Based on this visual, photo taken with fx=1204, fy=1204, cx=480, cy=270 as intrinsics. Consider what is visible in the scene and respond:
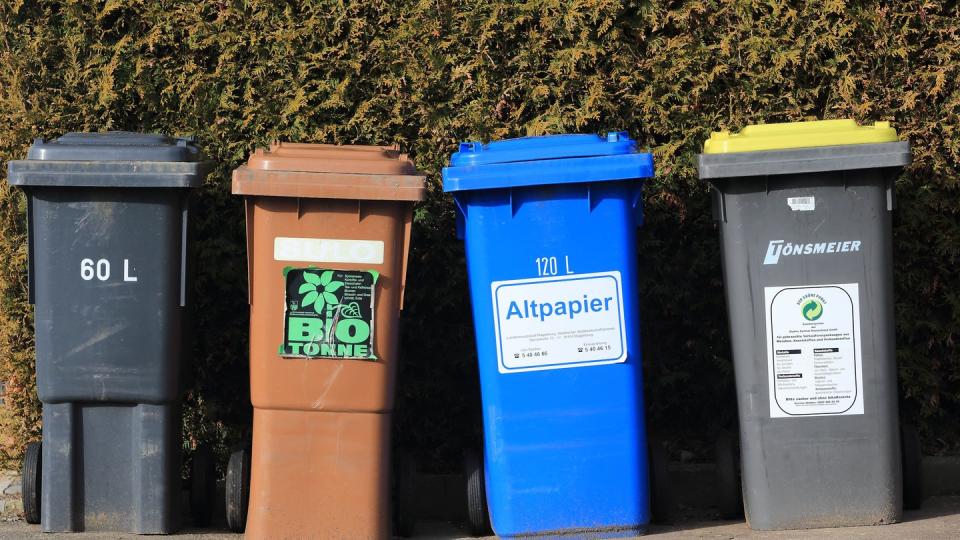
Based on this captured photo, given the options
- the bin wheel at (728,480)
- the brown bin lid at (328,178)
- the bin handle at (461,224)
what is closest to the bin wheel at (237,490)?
the brown bin lid at (328,178)

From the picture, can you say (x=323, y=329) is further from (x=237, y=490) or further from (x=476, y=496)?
(x=476, y=496)

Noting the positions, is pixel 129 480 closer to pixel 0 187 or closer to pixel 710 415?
pixel 0 187

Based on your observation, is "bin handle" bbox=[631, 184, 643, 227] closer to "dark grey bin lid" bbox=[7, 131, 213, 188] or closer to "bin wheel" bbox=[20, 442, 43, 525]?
"dark grey bin lid" bbox=[7, 131, 213, 188]

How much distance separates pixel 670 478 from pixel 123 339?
2.54m

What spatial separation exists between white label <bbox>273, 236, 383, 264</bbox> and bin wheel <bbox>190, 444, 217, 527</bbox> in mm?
1082

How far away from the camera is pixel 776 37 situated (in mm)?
5570

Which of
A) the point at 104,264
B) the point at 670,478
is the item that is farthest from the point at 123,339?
the point at 670,478

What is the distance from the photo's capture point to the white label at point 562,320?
15.5 feet

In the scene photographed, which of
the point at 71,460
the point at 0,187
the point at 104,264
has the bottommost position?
the point at 71,460

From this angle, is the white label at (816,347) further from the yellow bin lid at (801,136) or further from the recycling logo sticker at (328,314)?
the recycling logo sticker at (328,314)

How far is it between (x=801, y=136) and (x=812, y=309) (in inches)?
27.0

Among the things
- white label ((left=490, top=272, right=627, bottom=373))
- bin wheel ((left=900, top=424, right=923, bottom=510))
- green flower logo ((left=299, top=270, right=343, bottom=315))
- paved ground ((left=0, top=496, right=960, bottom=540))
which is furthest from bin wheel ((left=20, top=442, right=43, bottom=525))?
A: bin wheel ((left=900, top=424, right=923, bottom=510))

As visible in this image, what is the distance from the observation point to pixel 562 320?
4734 millimetres

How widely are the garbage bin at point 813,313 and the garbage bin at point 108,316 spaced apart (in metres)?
2.20
